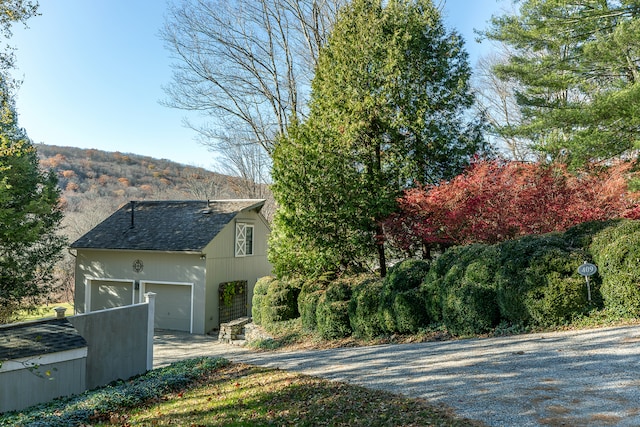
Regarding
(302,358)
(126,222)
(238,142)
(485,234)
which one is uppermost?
(238,142)

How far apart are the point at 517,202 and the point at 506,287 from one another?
3055 millimetres

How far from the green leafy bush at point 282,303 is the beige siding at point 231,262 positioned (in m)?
3.74

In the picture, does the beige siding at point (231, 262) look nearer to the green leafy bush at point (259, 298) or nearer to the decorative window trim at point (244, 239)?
the decorative window trim at point (244, 239)

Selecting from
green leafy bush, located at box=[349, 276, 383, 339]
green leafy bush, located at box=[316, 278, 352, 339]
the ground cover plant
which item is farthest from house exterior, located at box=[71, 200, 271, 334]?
the ground cover plant

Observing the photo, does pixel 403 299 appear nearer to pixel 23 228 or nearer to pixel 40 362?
pixel 40 362

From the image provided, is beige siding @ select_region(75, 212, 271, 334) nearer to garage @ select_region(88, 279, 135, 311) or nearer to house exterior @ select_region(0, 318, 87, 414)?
garage @ select_region(88, 279, 135, 311)

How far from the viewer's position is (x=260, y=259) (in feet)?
70.0

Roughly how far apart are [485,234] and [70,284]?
25335 mm

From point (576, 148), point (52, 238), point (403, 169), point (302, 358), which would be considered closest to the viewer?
point (302, 358)

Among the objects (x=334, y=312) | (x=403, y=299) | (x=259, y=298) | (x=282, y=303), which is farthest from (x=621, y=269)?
(x=259, y=298)

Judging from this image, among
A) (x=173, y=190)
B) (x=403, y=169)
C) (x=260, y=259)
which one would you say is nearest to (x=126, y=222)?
(x=260, y=259)

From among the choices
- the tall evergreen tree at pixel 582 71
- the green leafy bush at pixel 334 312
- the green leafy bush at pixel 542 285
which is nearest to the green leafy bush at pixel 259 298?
the green leafy bush at pixel 334 312

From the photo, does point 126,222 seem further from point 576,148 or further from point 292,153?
point 576,148

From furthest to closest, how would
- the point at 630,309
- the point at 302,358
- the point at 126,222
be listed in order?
the point at 126,222 → the point at 302,358 → the point at 630,309
